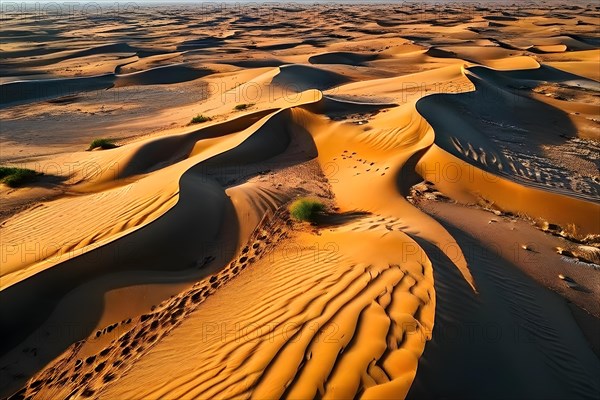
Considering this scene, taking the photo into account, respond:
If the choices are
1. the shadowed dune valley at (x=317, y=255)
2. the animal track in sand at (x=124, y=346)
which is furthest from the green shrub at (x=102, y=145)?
the animal track in sand at (x=124, y=346)

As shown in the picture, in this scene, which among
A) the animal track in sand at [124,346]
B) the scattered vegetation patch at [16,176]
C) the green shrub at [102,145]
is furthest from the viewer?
the green shrub at [102,145]

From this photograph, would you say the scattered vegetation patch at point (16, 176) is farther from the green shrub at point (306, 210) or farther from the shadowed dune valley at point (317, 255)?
the green shrub at point (306, 210)

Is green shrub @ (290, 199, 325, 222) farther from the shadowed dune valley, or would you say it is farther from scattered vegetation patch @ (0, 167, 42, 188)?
scattered vegetation patch @ (0, 167, 42, 188)

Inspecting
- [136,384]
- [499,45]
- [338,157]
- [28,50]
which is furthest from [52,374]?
[28,50]

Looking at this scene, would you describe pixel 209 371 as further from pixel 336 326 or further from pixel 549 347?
pixel 549 347

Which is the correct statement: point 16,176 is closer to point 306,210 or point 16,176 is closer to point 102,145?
point 102,145

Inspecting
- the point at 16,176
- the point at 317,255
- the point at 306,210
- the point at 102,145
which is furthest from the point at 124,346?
the point at 102,145

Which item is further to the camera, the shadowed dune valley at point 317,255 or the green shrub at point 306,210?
the green shrub at point 306,210
